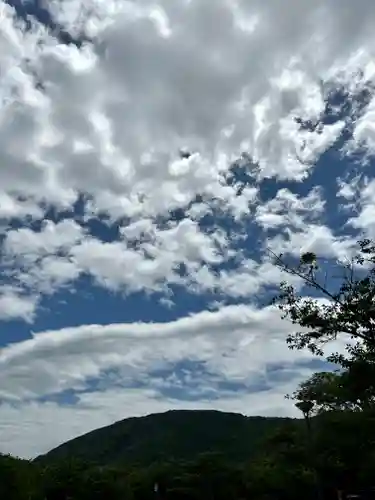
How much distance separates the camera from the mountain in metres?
140

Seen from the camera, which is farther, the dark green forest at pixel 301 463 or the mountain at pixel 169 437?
the mountain at pixel 169 437

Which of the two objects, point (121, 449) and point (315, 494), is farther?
point (121, 449)

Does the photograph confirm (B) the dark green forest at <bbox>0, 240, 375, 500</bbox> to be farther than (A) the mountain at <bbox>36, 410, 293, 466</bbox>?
No

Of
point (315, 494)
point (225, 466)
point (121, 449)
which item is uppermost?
point (121, 449)

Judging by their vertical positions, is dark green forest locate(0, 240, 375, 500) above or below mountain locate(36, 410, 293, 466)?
below

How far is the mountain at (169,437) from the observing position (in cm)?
14025

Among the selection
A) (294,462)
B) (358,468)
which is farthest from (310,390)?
(294,462)

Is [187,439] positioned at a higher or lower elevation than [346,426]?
higher

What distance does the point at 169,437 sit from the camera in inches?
6004

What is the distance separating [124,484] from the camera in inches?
3191

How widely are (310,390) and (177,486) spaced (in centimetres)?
3828

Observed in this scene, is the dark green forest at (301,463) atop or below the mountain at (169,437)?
below

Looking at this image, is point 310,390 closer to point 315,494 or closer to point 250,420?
point 315,494

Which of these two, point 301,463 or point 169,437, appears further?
point 169,437
